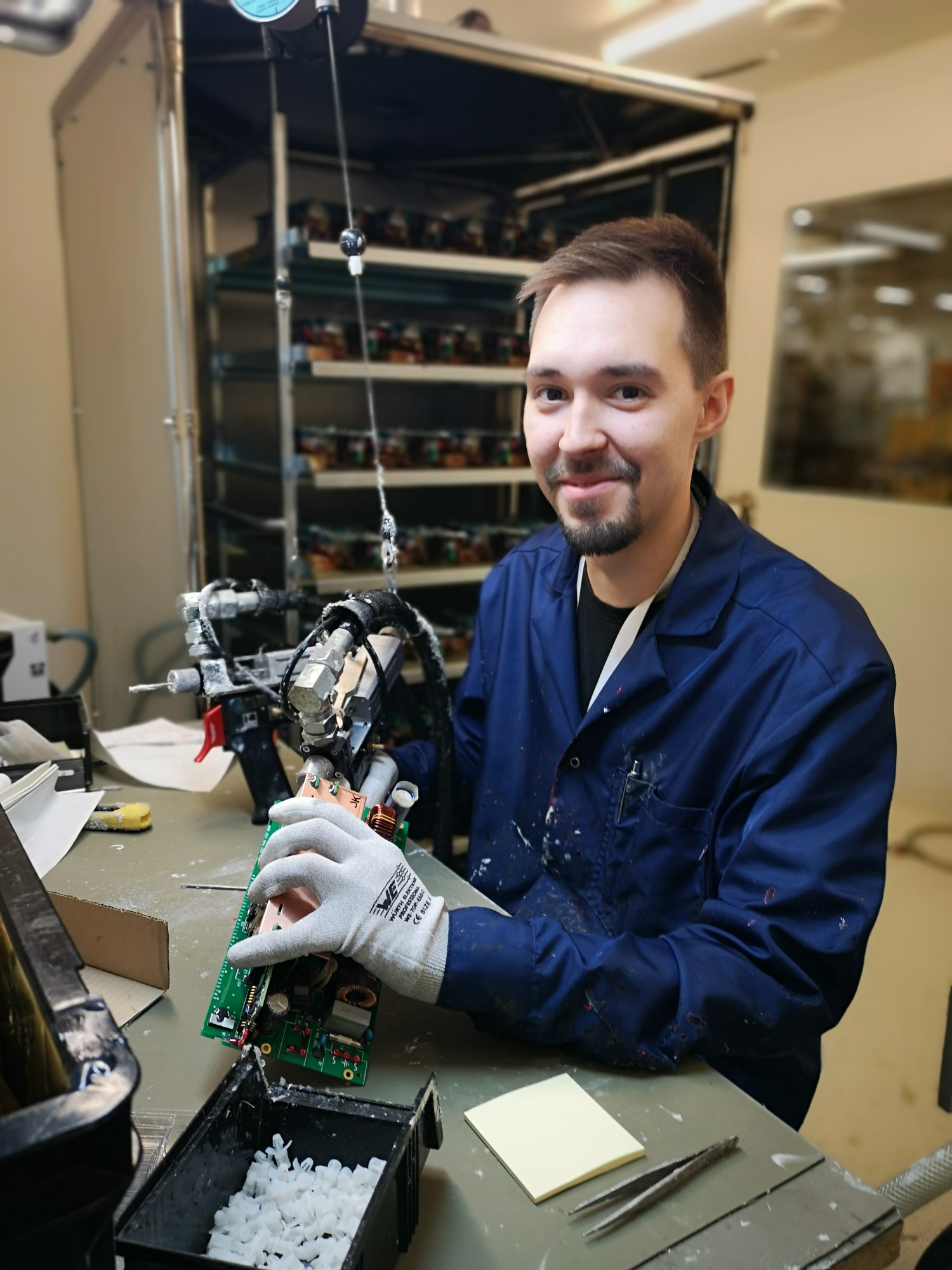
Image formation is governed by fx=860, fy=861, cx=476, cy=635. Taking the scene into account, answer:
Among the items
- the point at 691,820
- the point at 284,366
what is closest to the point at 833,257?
the point at 284,366

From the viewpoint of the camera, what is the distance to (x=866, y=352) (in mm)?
3645

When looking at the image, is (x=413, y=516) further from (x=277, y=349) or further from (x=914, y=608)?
(x=914, y=608)

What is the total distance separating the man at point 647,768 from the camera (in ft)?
2.91

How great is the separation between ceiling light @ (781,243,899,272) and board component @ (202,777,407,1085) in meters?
3.54

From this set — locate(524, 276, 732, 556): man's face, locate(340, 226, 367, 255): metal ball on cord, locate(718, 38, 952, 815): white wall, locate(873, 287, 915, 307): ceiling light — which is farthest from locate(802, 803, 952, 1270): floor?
locate(873, 287, 915, 307): ceiling light

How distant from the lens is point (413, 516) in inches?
121

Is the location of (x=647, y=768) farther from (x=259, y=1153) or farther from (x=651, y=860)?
(x=259, y=1153)

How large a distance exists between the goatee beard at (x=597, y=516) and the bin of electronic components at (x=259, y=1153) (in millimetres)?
741

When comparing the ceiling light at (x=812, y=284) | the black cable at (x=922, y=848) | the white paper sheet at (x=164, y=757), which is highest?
the ceiling light at (x=812, y=284)

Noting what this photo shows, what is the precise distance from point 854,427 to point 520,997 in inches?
134

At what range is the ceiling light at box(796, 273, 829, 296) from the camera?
3.59 meters

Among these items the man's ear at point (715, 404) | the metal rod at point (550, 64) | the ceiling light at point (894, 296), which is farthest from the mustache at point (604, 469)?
the ceiling light at point (894, 296)

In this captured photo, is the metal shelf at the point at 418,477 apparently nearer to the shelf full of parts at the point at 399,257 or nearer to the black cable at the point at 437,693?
the shelf full of parts at the point at 399,257

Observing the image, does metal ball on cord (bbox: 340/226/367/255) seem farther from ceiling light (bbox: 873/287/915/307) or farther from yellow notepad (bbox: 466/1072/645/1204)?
ceiling light (bbox: 873/287/915/307)
